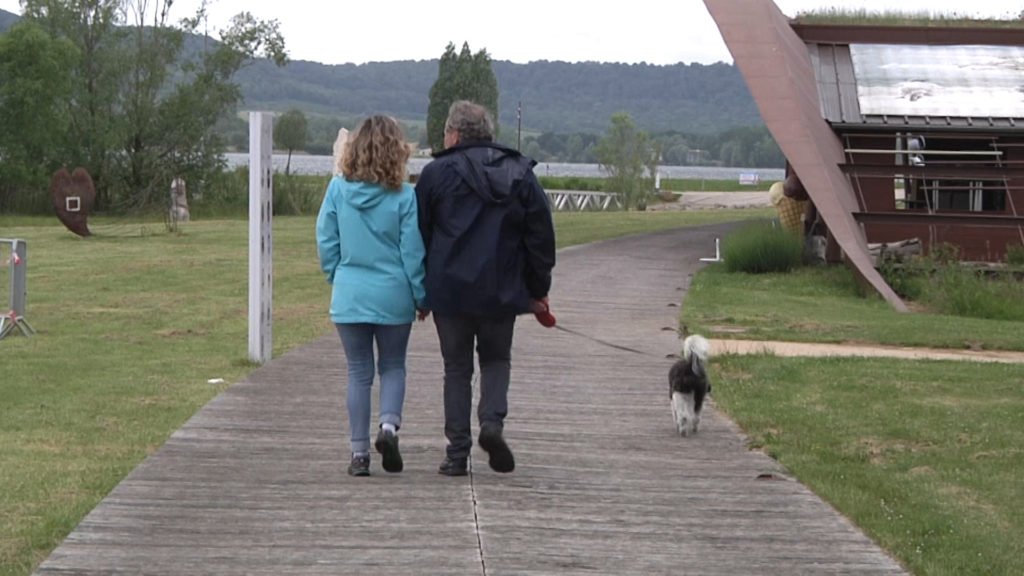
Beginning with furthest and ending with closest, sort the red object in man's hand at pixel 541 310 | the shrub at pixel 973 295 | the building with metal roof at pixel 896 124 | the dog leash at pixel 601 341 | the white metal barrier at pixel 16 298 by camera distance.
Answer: the building with metal roof at pixel 896 124
the shrub at pixel 973 295
the white metal barrier at pixel 16 298
the dog leash at pixel 601 341
the red object in man's hand at pixel 541 310

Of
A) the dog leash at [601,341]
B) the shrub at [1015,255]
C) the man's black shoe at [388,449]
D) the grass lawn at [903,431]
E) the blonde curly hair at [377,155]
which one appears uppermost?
→ the blonde curly hair at [377,155]

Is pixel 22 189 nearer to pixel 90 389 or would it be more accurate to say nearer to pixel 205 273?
pixel 205 273

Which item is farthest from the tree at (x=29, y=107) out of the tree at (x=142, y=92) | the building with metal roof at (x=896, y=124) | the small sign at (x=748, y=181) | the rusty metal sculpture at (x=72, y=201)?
the small sign at (x=748, y=181)

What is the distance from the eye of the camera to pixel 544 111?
180 metres

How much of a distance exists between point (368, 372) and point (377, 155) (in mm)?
1160

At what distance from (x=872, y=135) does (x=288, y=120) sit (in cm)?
3930

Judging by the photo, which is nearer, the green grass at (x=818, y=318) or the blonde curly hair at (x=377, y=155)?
the blonde curly hair at (x=377, y=155)

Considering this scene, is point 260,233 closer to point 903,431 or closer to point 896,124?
point 903,431

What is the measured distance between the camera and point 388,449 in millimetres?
8047

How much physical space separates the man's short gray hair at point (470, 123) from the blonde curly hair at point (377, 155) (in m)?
0.28

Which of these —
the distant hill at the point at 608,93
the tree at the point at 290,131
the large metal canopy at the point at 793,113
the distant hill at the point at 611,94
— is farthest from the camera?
the distant hill at the point at 611,94

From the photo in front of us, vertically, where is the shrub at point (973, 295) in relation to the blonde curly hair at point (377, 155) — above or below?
below

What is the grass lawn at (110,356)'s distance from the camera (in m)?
7.90

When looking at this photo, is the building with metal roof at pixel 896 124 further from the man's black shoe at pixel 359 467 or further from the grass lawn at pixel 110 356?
the man's black shoe at pixel 359 467
